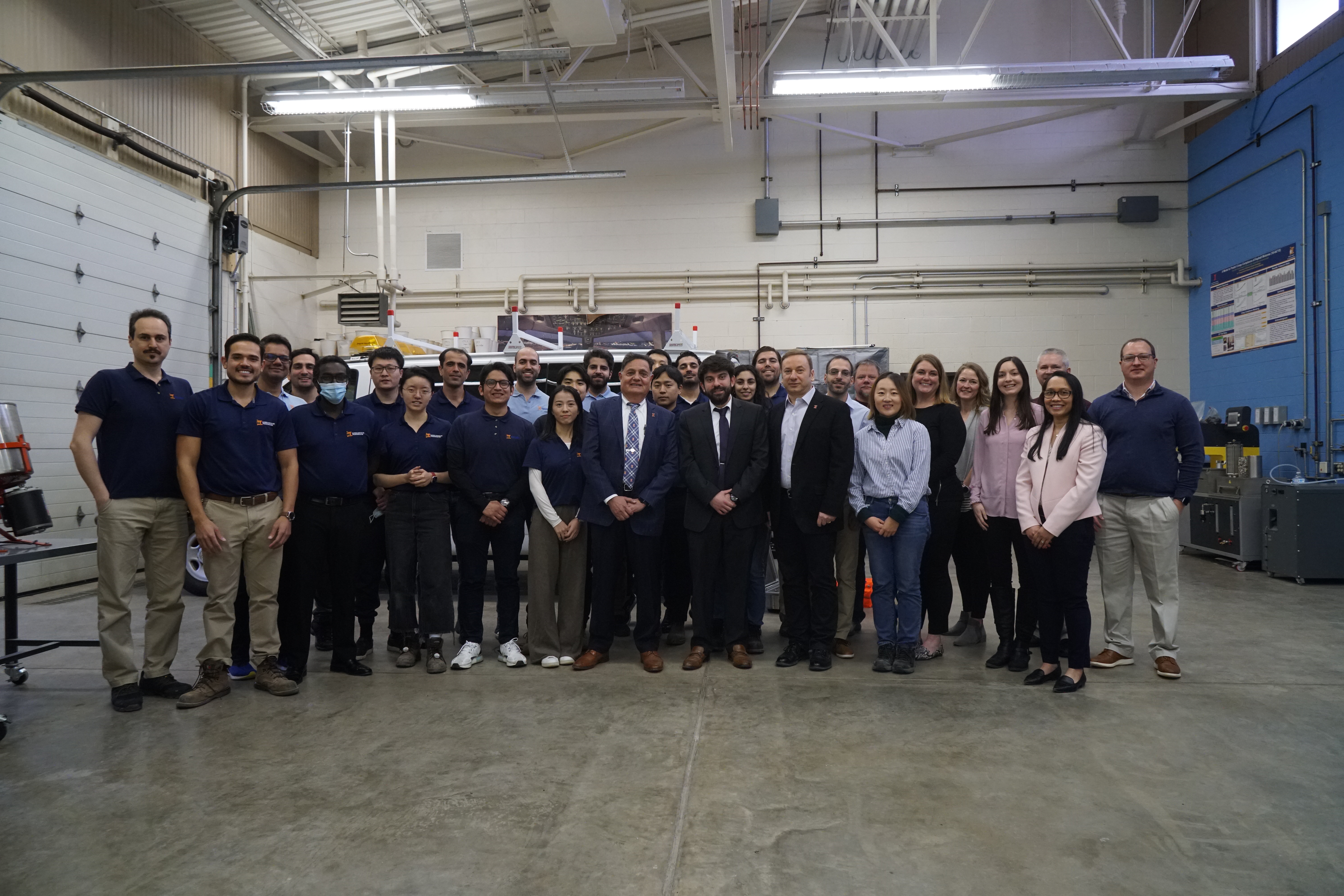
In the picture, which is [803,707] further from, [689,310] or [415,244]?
[415,244]

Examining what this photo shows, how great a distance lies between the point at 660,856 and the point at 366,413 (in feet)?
8.80

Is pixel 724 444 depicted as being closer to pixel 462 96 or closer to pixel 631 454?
pixel 631 454

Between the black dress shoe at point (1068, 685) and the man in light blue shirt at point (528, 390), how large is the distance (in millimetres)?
3146

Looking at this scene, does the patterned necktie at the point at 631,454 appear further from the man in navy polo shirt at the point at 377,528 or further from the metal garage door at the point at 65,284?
the metal garage door at the point at 65,284

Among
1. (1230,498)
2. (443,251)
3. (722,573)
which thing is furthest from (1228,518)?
(443,251)

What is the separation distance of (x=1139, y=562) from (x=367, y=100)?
7.47 meters

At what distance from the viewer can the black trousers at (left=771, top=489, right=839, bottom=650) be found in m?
4.09

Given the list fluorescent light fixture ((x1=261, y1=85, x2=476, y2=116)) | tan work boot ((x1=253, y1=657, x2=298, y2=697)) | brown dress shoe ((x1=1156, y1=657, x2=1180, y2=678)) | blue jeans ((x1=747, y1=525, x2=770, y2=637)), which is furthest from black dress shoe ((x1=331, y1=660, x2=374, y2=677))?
fluorescent light fixture ((x1=261, y1=85, x2=476, y2=116))

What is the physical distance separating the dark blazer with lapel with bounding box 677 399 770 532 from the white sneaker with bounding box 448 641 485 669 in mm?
1272

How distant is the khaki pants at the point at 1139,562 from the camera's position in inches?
155

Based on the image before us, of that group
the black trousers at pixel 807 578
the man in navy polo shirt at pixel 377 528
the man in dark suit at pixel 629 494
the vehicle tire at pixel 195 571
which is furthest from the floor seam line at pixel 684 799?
the vehicle tire at pixel 195 571

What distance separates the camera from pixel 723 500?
4.01 meters

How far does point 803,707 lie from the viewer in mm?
3510

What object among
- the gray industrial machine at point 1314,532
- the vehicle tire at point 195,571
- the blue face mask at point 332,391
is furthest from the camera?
the gray industrial machine at point 1314,532
